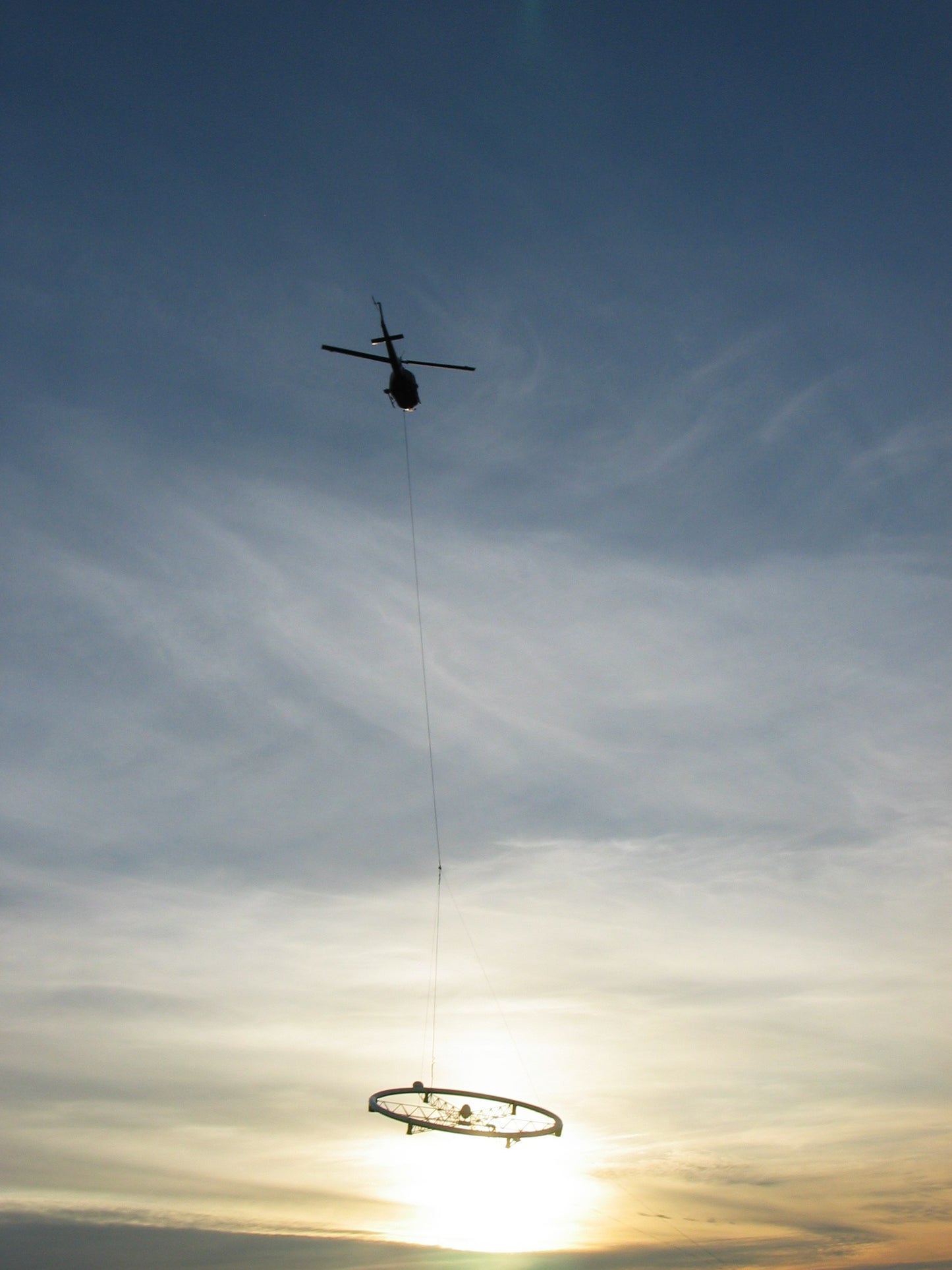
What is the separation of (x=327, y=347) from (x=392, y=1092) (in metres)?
46.7

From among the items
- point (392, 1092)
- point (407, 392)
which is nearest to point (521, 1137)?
point (392, 1092)

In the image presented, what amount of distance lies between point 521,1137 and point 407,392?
4986 cm

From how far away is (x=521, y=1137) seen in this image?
6012 centimetres

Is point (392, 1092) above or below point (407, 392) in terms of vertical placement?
below

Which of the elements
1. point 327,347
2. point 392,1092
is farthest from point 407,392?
point 392,1092

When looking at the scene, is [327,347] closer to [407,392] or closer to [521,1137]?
[407,392]

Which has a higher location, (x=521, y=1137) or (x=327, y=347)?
(x=327, y=347)

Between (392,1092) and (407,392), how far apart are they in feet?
150

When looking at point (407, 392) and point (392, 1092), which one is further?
point (407, 392)

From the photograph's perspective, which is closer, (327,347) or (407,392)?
(327,347)

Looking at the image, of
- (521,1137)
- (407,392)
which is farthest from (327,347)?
(521,1137)

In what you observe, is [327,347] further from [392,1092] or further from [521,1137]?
[521,1137]

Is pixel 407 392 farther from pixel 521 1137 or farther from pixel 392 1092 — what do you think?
pixel 521 1137
